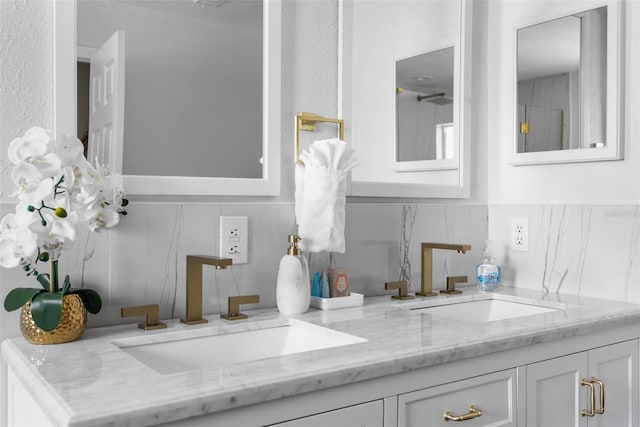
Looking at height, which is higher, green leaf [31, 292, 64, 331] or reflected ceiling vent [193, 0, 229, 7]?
reflected ceiling vent [193, 0, 229, 7]

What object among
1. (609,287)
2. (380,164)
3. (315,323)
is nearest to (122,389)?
(315,323)

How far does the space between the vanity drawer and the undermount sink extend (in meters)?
0.17

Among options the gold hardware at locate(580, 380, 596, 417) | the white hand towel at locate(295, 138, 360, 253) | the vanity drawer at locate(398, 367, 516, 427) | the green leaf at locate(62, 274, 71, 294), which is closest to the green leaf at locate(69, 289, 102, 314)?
the green leaf at locate(62, 274, 71, 294)

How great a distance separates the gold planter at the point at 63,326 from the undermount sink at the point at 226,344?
3.4 inches

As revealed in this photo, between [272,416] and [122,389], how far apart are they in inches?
9.8

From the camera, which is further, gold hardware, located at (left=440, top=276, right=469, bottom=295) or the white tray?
gold hardware, located at (left=440, top=276, right=469, bottom=295)

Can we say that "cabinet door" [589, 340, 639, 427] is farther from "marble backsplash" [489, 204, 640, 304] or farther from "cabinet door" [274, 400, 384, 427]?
"cabinet door" [274, 400, 384, 427]

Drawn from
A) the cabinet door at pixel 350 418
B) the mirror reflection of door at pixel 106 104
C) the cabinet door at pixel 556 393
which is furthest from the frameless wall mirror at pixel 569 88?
the mirror reflection of door at pixel 106 104

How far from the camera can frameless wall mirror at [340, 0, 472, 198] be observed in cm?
187

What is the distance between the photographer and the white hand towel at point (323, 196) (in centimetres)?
163

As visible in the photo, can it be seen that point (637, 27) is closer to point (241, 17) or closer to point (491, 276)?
point (491, 276)

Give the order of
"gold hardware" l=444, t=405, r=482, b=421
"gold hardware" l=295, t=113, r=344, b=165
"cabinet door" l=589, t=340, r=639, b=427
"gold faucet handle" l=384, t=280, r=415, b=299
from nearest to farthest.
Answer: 1. "gold hardware" l=444, t=405, r=482, b=421
2. "cabinet door" l=589, t=340, r=639, b=427
3. "gold hardware" l=295, t=113, r=344, b=165
4. "gold faucet handle" l=384, t=280, r=415, b=299

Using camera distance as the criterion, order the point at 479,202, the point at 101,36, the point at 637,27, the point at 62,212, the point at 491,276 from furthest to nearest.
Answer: the point at 479,202, the point at 491,276, the point at 637,27, the point at 101,36, the point at 62,212

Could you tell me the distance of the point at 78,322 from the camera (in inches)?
49.6
